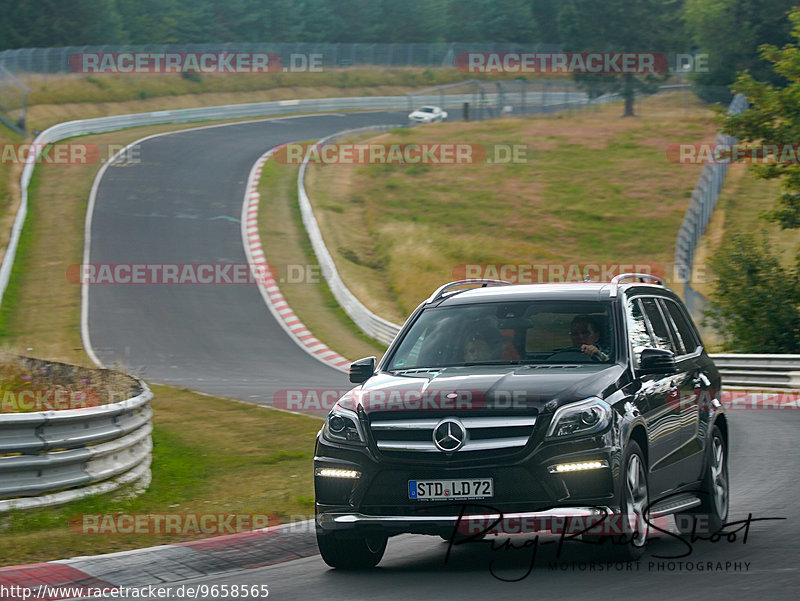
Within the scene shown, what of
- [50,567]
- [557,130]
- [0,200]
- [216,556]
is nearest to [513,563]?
[216,556]

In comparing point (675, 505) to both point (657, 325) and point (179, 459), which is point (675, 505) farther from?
point (179, 459)

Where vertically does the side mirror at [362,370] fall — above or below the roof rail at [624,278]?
below

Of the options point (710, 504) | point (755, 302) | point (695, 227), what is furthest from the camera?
point (695, 227)

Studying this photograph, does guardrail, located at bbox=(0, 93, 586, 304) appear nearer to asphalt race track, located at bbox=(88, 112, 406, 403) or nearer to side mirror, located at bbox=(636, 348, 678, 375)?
asphalt race track, located at bbox=(88, 112, 406, 403)


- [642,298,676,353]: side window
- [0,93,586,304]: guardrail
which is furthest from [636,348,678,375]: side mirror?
[0,93,586,304]: guardrail

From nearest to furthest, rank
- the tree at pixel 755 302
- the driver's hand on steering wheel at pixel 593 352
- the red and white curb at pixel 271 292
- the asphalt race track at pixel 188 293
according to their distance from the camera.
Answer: the driver's hand on steering wheel at pixel 593 352
the asphalt race track at pixel 188 293
the red and white curb at pixel 271 292
the tree at pixel 755 302

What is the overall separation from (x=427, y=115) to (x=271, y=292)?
42895mm

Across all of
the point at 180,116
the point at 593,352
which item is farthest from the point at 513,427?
the point at 180,116

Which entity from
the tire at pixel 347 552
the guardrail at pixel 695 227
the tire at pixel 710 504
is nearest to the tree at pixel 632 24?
the guardrail at pixel 695 227

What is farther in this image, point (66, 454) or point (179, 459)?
point (179, 459)

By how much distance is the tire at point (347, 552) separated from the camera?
7.44 meters

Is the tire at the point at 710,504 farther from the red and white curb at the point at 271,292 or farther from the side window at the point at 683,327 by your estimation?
the red and white curb at the point at 271,292

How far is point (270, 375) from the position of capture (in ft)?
73.3

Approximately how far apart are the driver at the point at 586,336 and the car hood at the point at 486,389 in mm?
212
